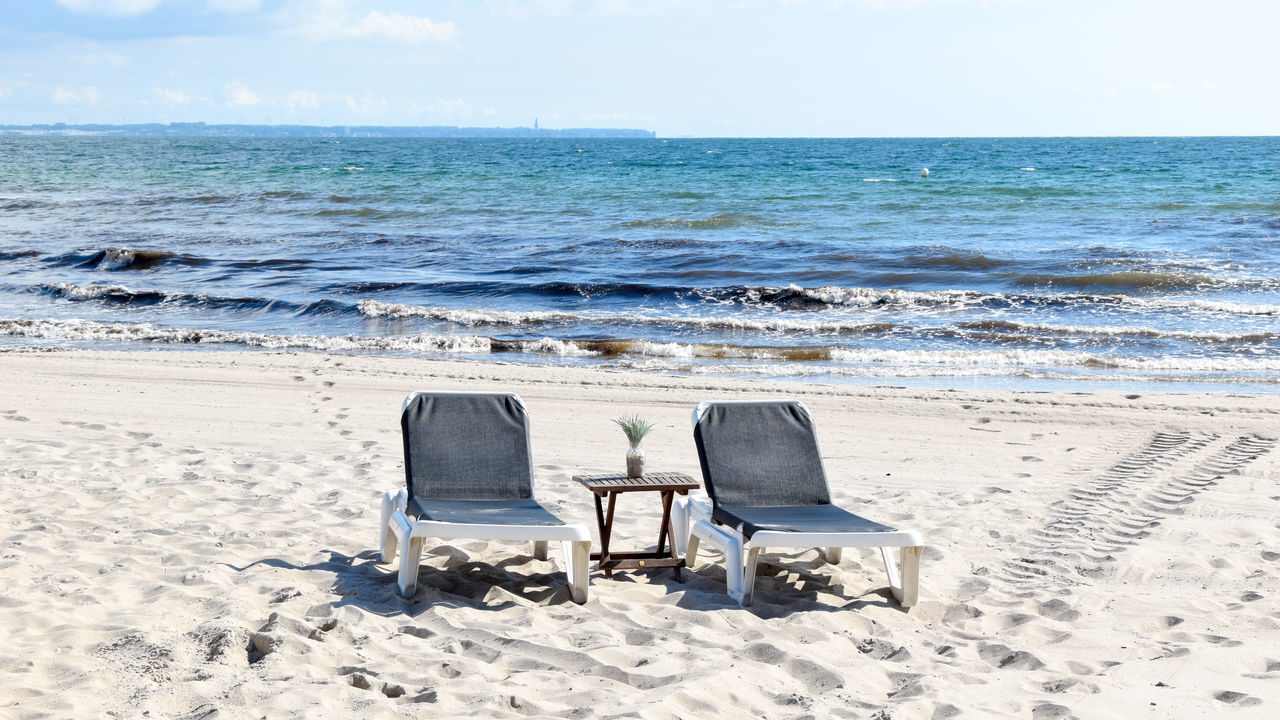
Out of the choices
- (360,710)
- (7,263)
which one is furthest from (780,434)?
(7,263)

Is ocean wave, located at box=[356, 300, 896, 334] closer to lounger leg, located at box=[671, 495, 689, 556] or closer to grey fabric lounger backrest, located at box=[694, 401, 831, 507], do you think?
grey fabric lounger backrest, located at box=[694, 401, 831, 507]

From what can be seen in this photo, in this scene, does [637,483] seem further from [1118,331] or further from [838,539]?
[1118,331]

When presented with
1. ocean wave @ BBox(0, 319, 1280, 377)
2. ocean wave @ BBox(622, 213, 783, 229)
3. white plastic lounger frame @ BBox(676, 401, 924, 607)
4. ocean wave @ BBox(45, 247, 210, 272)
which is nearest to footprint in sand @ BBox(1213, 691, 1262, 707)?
white plastic lounger frame @ BBox(676, 401, 924, 607)

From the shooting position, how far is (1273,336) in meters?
13.9

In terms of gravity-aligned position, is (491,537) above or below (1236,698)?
above

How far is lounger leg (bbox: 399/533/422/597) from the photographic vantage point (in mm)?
5094

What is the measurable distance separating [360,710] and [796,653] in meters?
1.84

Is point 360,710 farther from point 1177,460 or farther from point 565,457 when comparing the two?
point 1177,460

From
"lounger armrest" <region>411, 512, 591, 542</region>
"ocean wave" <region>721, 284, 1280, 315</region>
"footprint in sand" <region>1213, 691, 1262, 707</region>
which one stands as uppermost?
"ocean wave" <region>721, 284, 1280, 315</region>

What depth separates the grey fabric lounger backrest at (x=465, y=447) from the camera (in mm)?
5840

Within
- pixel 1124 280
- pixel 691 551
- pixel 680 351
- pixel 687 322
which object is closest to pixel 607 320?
pixel 687 322

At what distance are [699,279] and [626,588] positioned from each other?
550 inches

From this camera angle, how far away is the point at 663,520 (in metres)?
5.58

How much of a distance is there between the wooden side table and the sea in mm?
6370
